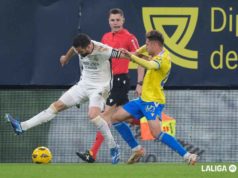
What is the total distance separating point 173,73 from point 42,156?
2.85 metres

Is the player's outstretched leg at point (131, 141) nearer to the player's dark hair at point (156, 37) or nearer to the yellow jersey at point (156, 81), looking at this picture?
the yellow jersey at point (156, 81)

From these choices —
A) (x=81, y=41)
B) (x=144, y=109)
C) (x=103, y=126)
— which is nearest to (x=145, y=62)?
(x=144, y=109)

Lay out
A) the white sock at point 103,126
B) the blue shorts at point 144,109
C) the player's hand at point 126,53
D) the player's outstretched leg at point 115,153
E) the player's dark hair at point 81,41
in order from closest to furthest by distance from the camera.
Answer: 1. the player's hand at point 126,53
2. the blue shorts at point 144,109
3. the player's dark hair at point 81,41
4. the white sock at point 103,126
5. the player's outstretched leg at point 115,153

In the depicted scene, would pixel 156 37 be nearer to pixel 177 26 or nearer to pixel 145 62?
pixel 145 62

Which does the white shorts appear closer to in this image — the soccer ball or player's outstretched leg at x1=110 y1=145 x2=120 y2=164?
player's outstretched leg at x1=110 y1=145 x2=120 y2=164

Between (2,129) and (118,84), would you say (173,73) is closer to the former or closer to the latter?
(118,84)

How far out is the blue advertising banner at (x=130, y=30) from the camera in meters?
16.4

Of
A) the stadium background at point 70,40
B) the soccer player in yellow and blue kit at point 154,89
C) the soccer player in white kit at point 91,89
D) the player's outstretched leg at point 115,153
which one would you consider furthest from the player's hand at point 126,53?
the stadium background at point 70,40

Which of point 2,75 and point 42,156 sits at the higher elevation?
point 2,75

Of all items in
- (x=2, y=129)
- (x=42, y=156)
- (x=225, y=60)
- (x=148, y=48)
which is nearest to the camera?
(x=148, y=48)

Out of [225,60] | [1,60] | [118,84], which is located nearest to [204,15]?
[225,60]

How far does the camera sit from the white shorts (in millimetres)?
14312

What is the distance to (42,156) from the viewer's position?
48.4 ft

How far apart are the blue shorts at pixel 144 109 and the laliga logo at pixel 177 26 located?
277cm
